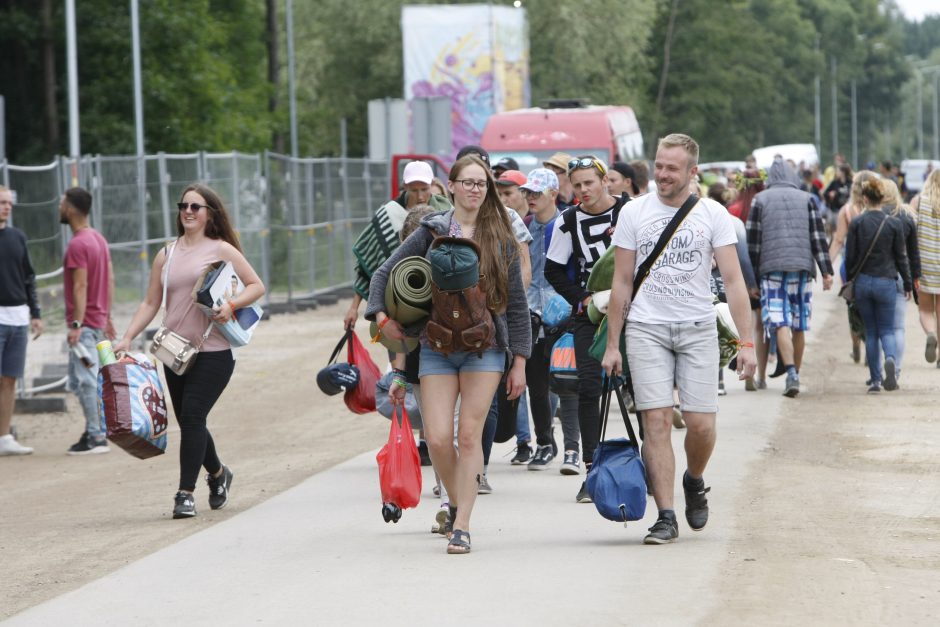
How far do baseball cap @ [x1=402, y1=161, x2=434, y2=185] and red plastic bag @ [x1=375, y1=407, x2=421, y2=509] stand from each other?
2.27 meters

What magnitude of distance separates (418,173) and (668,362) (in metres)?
2.71

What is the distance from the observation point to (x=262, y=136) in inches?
1863

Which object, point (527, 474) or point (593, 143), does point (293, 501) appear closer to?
point (527, 474)

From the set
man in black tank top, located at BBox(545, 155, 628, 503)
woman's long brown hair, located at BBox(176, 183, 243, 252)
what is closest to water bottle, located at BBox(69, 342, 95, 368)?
woman's long brown hair, located at BBox(176, 183, 243, 252)

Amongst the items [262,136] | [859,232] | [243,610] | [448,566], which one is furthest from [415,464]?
[262,136]

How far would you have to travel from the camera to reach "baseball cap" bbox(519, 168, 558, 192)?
1005 centimetres

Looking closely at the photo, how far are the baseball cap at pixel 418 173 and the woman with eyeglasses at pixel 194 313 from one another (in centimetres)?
109

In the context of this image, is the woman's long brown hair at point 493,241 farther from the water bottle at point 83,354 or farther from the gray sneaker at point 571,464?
the water bottle at point 83,354

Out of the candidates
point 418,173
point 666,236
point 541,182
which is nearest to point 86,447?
point 418,173

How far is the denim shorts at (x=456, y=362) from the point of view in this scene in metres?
7.59

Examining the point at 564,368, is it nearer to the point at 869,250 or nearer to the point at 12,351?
the point at 12,351

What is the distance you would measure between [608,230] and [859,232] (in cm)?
605

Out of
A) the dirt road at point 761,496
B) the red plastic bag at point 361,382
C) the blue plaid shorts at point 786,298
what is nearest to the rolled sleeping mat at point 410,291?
the dirt road at point 761,496

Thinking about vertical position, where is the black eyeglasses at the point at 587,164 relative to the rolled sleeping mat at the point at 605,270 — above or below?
above
